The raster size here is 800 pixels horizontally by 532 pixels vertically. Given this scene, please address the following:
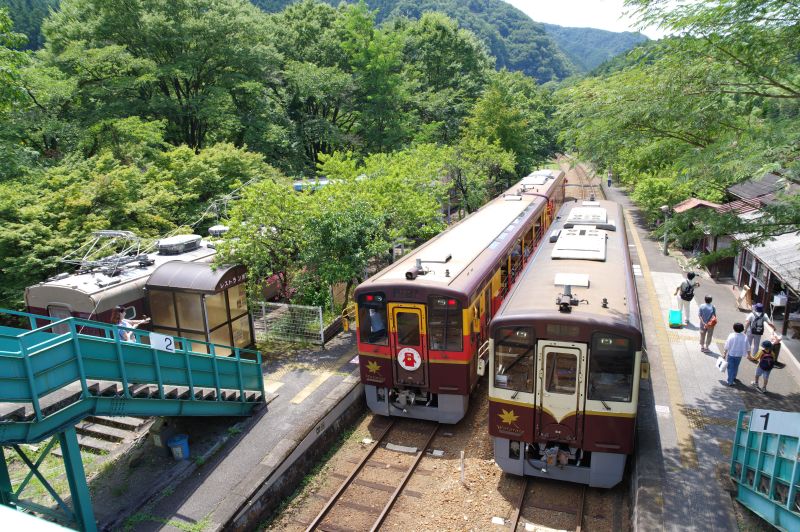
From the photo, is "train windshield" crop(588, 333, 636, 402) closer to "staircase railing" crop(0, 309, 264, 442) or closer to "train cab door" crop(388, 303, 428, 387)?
"train cab door" crop(388, 303, 428, 387)

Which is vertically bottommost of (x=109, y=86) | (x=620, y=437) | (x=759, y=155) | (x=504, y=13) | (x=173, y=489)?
(x=173, y=489)

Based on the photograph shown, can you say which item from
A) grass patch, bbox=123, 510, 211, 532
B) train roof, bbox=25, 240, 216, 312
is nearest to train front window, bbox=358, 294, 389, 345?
grass patch, bbox=123, 510, 211, 532

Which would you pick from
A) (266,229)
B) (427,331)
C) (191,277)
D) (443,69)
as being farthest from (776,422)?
(443,69)

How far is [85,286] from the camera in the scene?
1211 centimetres

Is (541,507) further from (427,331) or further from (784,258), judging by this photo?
(784,258)

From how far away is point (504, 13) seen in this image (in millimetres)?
161250

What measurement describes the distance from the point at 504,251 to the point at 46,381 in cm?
910

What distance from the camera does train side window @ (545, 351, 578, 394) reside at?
784 centimetres

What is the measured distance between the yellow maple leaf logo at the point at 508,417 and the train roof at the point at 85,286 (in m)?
9.00

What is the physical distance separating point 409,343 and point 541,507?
11.5ft

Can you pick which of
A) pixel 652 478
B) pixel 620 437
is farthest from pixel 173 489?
pixel 652 478

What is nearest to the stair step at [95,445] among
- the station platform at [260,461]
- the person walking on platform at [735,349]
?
the station platform at [260,461]

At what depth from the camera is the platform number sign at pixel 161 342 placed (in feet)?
27.9

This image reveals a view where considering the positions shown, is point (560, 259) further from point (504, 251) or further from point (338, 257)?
point (338, 257)
